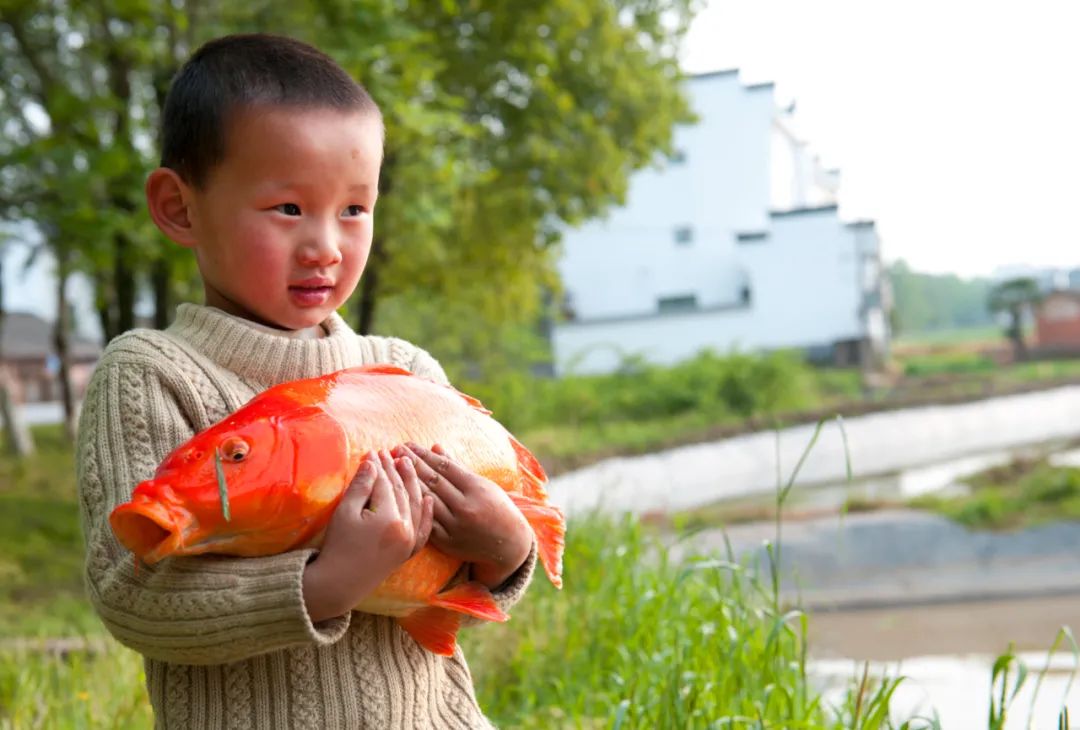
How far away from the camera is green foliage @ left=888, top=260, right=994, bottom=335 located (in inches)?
1149

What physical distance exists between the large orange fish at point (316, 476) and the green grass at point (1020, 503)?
6.55 meters

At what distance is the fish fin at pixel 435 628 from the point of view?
3.46 feet

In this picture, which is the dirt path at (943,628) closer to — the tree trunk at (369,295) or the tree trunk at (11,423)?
the tree trunk at (369,295)

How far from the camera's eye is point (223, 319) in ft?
3.64

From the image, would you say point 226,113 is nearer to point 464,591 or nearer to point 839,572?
point 464,591

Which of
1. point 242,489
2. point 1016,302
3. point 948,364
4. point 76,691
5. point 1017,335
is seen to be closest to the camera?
point 242,489

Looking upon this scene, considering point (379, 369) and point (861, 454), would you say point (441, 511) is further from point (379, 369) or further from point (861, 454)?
point (861, 454)

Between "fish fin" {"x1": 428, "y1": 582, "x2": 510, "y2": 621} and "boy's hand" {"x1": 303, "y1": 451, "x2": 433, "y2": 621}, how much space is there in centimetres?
9

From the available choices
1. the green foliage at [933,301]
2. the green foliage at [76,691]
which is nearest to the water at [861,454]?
the green foliage at [76,691]

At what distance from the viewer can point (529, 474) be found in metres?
1.09

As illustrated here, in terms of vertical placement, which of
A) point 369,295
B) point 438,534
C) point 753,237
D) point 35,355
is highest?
point 753,237

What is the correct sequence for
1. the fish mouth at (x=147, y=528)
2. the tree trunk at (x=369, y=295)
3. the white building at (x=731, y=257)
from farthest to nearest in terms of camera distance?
the white building at (x=731, y=257)
the tree trunk at (x=369, y=295)
the fish mouth at (x=147, y=528)

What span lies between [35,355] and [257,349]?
30112mm

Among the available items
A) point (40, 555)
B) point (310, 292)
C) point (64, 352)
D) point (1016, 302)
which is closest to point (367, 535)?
point (310, 292)
